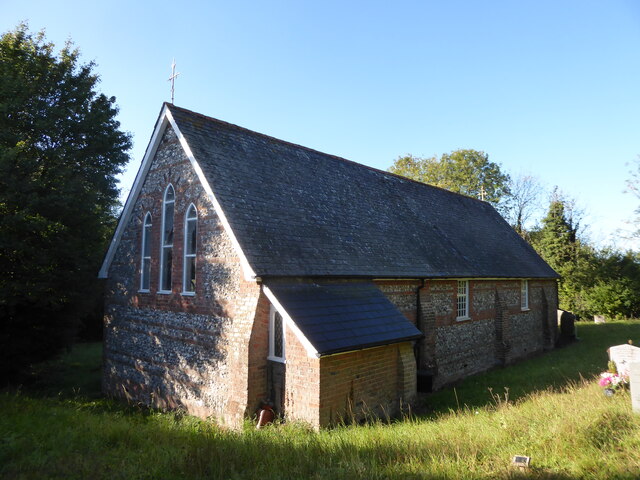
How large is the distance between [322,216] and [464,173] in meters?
37.9

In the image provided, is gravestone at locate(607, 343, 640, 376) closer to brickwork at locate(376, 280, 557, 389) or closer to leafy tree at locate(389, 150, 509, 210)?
brickwork at locate(376, 280, 557, 389)

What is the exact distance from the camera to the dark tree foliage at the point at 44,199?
1466 centimetres

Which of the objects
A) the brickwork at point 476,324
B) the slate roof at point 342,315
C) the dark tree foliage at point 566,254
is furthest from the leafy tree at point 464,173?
the slate roof at point 342,315

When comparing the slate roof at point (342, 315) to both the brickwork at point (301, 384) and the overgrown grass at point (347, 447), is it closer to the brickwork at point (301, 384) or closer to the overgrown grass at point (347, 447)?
Answer: the brickwork at point (301, 384)

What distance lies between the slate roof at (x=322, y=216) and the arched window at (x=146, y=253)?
11.4 ft

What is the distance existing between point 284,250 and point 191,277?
3093 millimetres

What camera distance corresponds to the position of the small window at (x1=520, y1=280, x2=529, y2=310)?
70.5ft

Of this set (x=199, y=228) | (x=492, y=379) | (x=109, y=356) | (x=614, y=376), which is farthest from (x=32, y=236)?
(x=614, y=376)

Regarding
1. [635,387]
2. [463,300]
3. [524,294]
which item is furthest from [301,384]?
[524,294]

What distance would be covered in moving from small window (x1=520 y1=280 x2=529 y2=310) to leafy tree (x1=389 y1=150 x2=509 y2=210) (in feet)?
85.7

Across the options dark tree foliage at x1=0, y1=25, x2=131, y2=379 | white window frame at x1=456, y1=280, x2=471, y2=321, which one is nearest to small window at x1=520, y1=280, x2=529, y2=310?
white window frame at x1=456, y1=280, x2=471, y2=321

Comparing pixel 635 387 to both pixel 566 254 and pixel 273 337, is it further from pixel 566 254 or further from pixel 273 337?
pixel 566 254

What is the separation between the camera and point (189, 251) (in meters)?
11.9

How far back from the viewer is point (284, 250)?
10.9 m
